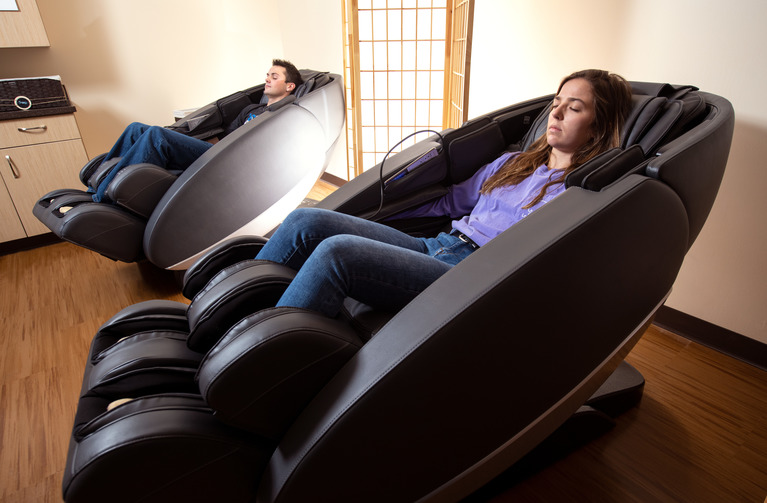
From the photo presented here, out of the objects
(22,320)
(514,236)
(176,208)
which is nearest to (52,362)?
(22,320)

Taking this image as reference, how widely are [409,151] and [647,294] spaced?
825 mm

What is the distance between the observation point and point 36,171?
2.49 m

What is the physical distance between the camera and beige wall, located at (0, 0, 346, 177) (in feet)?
9.27

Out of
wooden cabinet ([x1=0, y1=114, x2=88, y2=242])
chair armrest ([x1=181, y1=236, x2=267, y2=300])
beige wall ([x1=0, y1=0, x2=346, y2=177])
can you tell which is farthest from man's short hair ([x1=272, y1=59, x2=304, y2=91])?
chair armrest ([x1=181, y1=236, x2=267, y2=300])

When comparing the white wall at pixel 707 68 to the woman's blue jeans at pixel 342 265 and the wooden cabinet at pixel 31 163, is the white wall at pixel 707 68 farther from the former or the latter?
the wooden cabinet at pixel 31 163

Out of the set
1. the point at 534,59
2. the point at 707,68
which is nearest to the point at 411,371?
the point at 707,68

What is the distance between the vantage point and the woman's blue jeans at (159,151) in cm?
196

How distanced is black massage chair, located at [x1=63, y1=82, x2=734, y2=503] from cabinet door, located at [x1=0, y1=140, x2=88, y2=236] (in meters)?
2.17

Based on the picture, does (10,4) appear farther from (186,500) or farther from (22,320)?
(186,500)

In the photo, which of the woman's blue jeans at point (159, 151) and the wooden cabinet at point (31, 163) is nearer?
the woman's blue jeans at point (159, 151)

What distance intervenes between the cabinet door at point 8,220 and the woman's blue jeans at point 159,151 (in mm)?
808

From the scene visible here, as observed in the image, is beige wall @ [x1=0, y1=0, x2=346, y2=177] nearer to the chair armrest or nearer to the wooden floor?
the wooden floor

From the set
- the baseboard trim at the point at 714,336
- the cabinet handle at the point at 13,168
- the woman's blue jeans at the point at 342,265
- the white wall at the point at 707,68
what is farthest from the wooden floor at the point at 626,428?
the cabinet handle at the point at 13,168

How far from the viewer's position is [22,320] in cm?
185
